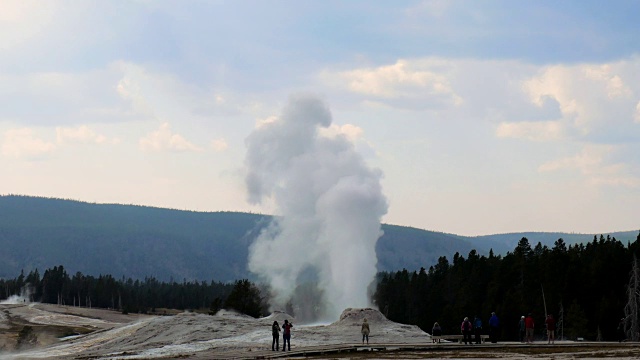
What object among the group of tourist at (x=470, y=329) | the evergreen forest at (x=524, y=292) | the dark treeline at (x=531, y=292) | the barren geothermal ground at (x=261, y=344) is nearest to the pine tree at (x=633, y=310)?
the evergreen forest at (x=524, y=292)

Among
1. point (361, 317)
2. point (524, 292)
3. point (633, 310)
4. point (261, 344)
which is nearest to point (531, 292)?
point (524, 292)

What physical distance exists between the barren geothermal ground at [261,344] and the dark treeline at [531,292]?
26.0 m

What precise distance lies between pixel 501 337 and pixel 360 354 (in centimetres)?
5196

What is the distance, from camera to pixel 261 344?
67438mm

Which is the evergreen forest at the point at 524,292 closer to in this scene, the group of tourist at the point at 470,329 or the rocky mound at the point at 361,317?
the rocky mound at the point at 361,317

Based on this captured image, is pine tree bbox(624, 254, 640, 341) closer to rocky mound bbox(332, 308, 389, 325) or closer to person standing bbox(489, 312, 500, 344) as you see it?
rocky mound bbox(332, 308, 389, 325)

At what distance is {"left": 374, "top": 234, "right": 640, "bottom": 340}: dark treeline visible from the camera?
Result: 330 ft

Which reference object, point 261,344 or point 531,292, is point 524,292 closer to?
point 531,292

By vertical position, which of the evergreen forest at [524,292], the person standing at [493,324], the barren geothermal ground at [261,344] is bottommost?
the barren geothermal ground at [261,344]

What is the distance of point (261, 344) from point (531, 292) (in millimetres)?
52598

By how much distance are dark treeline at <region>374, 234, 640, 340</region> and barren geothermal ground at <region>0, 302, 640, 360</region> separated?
85.2ft

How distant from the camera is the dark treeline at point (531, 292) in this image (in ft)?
330

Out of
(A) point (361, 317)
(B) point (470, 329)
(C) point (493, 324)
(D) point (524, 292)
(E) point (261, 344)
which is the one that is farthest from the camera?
(D) point (524, 292)

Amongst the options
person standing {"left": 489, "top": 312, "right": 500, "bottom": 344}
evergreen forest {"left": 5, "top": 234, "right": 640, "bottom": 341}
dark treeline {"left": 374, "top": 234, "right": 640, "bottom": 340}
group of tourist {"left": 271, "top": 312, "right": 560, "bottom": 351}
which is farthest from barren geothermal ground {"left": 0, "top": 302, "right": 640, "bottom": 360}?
dark treeline {"left": 374, "top": 234, "right": 640, "bottom": 340}
